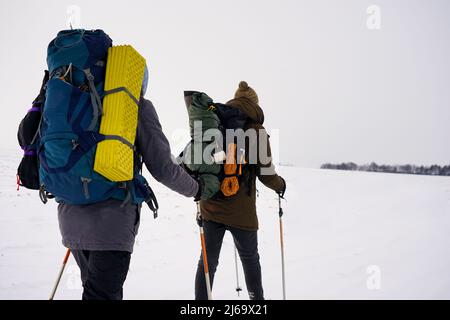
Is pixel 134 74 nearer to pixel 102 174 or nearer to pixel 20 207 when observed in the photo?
pixel 102 174

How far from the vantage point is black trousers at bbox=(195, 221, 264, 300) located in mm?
3139

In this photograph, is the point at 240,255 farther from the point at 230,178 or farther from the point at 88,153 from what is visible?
the point at 88,153

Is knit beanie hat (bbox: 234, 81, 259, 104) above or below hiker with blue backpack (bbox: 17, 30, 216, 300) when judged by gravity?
above

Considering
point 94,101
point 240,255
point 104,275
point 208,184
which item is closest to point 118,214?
point 104,275

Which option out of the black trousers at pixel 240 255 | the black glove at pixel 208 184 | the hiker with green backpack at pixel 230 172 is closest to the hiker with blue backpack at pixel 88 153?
the black glove at pixel 208 184

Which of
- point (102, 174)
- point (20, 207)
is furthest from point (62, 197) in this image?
→ point (20, 207)

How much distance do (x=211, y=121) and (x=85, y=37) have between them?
4.77 ft

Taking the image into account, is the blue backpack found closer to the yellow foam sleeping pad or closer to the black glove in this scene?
the yellow foam sleeping pad

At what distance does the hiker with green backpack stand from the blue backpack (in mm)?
1318

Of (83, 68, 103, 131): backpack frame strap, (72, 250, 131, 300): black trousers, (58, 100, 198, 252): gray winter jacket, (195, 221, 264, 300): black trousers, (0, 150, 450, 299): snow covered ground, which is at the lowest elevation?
(0, 150, 450, 299): snow covered ground

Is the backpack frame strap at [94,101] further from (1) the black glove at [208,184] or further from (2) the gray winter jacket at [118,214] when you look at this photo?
(1) the black glove at [208,184]

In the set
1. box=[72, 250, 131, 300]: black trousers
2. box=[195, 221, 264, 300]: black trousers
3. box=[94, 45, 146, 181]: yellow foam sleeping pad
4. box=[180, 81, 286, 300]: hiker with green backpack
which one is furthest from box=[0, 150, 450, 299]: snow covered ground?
box=[94, 45, 146, 181]: yellow foam sleeping pad

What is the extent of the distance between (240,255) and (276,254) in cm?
390

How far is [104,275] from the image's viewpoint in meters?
1.70
